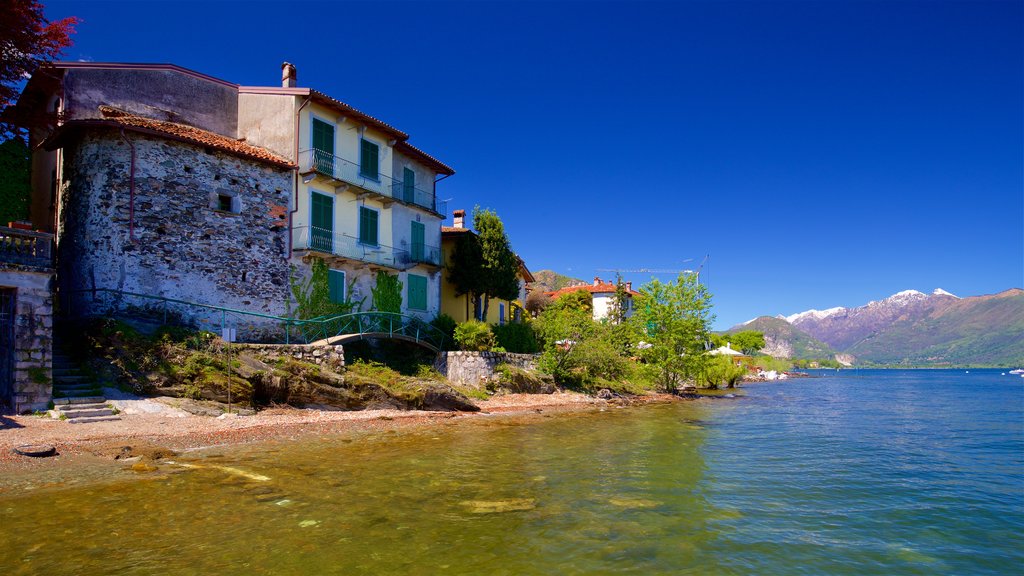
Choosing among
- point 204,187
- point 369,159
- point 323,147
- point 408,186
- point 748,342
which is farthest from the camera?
point 748,342

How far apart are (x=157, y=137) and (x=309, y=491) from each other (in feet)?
53.2

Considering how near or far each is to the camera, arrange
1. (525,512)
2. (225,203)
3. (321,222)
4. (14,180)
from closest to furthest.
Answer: (525,512) → (14,180) → (225,203) → (321,222)


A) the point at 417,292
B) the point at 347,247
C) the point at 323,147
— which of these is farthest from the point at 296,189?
the point at 417,292

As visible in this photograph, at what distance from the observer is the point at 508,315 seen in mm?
36344

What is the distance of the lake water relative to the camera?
258 inches

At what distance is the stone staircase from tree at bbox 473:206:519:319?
61.9 feet

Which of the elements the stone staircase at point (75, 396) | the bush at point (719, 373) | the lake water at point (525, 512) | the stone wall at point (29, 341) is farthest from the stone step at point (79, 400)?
the bush at point (719, 373)

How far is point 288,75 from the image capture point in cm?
2523

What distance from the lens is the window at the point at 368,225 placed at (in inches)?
1009

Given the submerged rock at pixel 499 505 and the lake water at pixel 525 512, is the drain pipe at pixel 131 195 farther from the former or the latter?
the submerged rock at pixel 499 505

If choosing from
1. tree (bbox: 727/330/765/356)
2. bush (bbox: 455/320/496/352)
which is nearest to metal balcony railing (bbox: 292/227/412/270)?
bush (bbox: 455/320/496/352)

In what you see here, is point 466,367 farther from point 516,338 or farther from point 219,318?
point 219,318

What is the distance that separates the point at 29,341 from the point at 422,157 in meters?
19.6

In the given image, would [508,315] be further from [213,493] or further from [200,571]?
[200,571]
